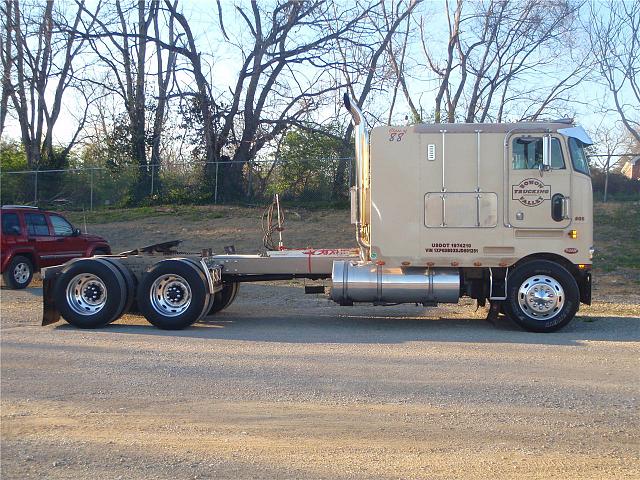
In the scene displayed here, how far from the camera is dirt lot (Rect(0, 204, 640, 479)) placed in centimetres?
542

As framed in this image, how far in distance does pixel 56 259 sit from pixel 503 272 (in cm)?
1138

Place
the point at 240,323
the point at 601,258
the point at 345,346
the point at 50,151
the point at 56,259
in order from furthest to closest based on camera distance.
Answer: the point at 50,151
the point at 601,258
the point at 56,259
the point at 240,323
the point at 345,346

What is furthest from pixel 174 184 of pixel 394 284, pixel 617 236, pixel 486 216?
pixel 486 216

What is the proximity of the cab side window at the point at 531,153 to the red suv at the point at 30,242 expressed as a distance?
11658mm

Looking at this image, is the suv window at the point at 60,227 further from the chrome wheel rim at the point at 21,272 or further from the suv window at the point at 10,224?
the chrome wheel rim at the point at 21,272

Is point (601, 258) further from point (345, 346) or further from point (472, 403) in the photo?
point (472, 403)

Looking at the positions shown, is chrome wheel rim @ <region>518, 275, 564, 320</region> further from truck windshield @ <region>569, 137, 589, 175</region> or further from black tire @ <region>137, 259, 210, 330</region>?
black tire @ <region>137, 259, 210, 330</region>

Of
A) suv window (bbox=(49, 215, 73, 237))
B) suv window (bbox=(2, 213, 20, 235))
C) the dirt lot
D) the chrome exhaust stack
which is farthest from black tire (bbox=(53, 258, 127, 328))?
suv window (bbox=(49, 215, 73, 237))

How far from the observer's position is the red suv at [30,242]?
16984 millimetres

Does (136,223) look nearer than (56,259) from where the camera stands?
No

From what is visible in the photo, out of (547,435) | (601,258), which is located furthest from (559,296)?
(601,258)

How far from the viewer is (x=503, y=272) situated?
11641 millimetres

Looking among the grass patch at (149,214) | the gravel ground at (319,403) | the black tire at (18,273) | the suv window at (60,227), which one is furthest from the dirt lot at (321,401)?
the grass patch at (149,214)

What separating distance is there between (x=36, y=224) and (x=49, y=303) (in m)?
6.65
